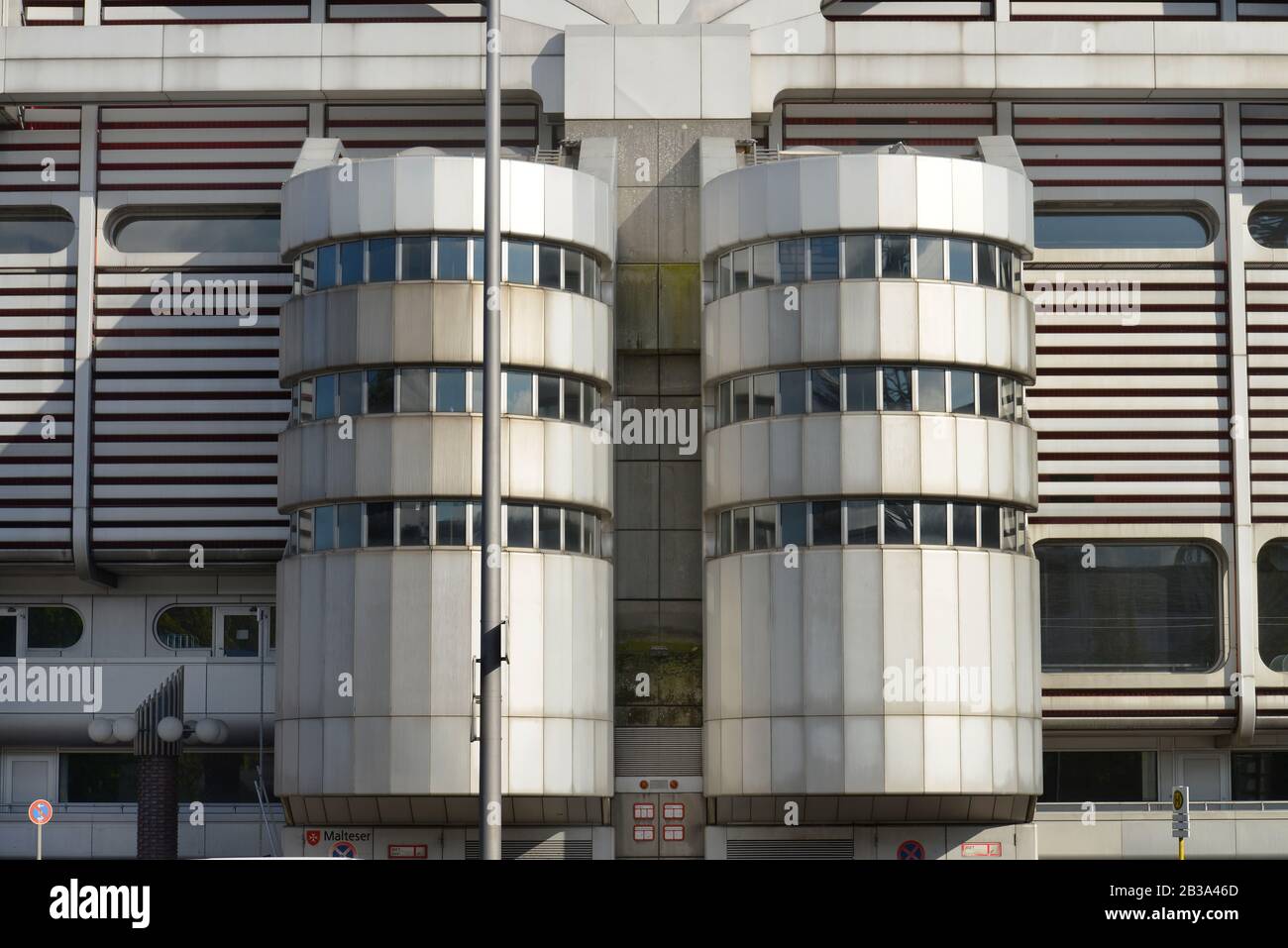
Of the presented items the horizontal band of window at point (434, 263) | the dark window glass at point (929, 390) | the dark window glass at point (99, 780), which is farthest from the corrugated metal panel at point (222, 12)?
the dark window glass at point (929, 390)

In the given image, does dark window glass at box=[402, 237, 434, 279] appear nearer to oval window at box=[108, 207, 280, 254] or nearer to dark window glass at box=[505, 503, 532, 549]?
dark window glass at box=[505, 503, 532, 549]

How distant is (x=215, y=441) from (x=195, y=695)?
21.1ft

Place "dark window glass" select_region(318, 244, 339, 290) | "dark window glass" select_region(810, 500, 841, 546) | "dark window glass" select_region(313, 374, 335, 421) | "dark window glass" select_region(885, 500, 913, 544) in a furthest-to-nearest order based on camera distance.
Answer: "dark window glass" select_region(318, 244, 339, 290) → "dark window glass" select_region(313, 374, 335, 421) → "dark window glass" select_region(810, 500, 841, 546) → "dark window glass" select_region(885, 500, 913, 544)

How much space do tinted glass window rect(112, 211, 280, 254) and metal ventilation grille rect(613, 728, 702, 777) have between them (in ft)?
51.3

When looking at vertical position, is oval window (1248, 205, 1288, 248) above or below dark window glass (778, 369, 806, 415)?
Answer: above

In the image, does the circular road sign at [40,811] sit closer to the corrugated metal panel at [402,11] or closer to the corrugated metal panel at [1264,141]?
the corrugated metal panel at [402,11]

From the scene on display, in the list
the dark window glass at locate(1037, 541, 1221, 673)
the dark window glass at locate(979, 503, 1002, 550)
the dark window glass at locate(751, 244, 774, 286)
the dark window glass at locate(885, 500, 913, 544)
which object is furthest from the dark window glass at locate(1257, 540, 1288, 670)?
the dark window glass at locate(751, 244, 774, 286)

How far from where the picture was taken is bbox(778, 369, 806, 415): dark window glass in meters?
38.7

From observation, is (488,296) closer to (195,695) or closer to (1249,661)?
(195,695)

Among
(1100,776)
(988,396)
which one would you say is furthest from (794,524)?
(1100,776)

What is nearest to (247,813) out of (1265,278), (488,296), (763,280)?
(763,280)

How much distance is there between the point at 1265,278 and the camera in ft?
148

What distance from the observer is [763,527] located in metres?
38.8
